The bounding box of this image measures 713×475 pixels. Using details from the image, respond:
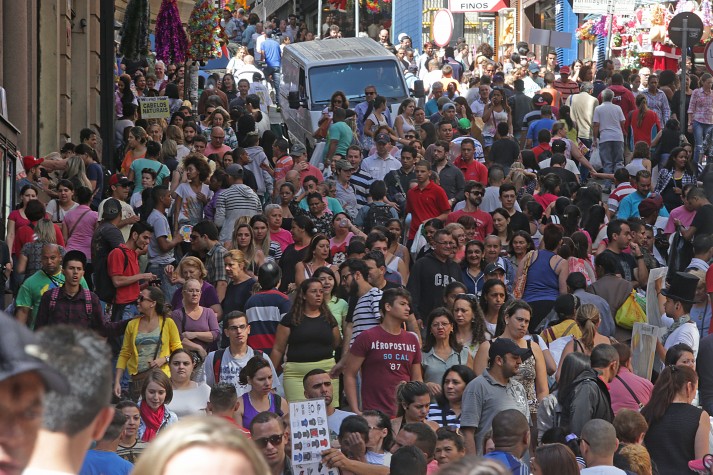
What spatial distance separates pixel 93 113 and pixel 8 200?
37.8 feet

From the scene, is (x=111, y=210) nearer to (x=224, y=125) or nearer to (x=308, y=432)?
(x=308, y=432)

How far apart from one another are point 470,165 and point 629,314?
6597mm

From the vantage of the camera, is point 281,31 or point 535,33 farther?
point 281,31

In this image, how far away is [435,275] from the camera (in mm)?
13266

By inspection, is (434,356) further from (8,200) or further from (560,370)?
(8,200)

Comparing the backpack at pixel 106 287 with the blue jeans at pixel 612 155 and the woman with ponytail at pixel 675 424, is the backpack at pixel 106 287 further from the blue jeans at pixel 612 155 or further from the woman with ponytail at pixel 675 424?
the blue jeans at pixel 612 155

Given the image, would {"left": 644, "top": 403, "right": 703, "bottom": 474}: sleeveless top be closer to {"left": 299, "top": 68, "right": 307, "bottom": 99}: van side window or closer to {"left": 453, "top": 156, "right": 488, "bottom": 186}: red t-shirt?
{"left": 453, "top": 156, "right": 488, "bottom": 186}: red t-shirt

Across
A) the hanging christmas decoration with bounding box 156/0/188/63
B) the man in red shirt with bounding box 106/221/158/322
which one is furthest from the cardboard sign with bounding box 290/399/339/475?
the hanging christmas decoration with bounding box 156/0/188/63

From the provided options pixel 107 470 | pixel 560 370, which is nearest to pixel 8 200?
pixel 560 370

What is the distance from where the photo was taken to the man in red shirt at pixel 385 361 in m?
10.6

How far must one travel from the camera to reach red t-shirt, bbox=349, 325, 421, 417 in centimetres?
1061

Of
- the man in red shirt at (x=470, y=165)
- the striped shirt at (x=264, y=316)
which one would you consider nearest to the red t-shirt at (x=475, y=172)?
the man in red shirt at (x=470, y=165)

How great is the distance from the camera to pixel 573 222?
605 inches

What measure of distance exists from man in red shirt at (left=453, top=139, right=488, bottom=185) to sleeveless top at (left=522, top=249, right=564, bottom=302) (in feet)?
18.5
